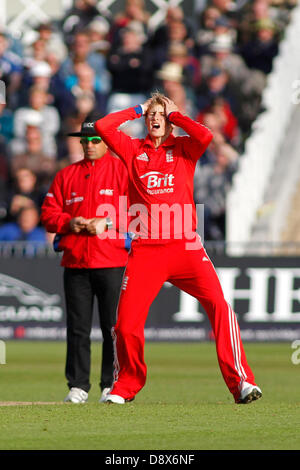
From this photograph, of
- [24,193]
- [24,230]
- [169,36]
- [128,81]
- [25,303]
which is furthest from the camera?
[169,36]

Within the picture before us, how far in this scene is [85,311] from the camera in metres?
10.0

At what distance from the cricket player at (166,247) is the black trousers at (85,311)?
37.1 inches

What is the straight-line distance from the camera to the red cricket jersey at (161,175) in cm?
885

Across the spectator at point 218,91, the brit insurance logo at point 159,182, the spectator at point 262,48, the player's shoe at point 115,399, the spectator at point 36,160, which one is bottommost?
the player's shoe at point 115,399

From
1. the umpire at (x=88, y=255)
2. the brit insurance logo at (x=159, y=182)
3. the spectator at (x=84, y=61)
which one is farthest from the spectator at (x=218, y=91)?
the brit insurance logo at (x=159, y=182)

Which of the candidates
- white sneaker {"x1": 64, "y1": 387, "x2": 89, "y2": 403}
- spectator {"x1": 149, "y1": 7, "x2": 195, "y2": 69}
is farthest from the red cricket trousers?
spectator {"x1": 149, "y1": 7, "x2": 195, "y2": 69}

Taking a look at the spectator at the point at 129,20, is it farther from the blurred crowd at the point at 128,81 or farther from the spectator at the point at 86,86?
the spectator at the point at 86,86

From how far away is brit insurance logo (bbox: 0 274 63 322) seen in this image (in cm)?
1794

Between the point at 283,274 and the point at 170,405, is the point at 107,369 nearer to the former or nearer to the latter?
the point at 170,405

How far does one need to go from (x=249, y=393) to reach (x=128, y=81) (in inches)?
517

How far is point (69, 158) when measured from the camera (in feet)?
63.3

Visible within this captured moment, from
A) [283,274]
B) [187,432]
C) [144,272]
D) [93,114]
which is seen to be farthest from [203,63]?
[187,432]

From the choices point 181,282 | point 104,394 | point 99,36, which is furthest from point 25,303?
point 181,282

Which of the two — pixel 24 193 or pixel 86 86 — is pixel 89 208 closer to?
pixel 24 193
